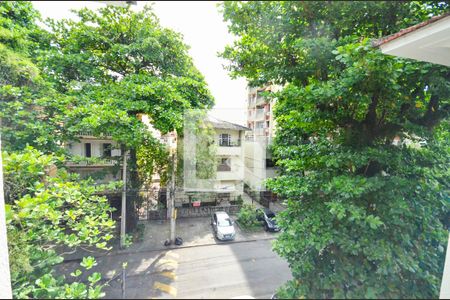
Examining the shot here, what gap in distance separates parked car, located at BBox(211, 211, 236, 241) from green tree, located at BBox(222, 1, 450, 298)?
3.58 ft

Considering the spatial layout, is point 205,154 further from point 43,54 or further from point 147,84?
point 43,54

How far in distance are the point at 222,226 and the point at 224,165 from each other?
2.99 ft

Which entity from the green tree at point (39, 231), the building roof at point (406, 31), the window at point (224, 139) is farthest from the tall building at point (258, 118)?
the green tree at point (39, 231)

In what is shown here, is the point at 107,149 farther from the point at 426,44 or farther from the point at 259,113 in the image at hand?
the point at 426,44

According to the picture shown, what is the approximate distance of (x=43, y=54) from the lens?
2.18m

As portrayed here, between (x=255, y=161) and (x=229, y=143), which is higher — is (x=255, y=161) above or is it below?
below

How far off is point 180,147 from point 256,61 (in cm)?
170

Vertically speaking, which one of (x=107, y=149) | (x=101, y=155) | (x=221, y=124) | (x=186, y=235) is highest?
(x=221, y=124)

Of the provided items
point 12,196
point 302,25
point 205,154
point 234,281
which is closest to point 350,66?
point 302,25

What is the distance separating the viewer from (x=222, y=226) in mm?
2576

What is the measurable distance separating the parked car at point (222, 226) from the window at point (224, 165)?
66cm

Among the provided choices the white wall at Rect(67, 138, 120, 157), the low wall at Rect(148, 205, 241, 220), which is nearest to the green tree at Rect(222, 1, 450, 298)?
the low wall at Rect(148, 205, 241, 220)

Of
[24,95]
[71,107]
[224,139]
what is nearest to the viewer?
[24,95]

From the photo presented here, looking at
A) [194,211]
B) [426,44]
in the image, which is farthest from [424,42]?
[194,211]
